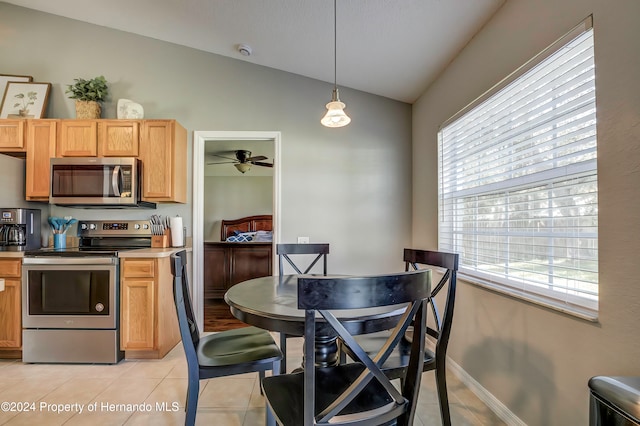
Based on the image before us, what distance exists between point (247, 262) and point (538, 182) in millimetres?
3802

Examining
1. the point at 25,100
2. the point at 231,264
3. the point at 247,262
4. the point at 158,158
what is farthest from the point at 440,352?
Result: the point at 25,100

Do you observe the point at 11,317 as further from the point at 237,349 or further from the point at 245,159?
the point at 245,159

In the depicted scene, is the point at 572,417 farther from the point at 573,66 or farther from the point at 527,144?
the point at 573,66

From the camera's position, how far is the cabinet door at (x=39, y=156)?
2773mm

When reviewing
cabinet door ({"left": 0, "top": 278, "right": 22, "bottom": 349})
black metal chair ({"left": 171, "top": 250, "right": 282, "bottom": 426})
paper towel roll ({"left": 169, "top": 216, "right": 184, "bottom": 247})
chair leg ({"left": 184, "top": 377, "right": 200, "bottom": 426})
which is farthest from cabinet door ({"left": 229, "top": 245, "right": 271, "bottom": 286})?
chair leg ({"left": 184, "top": 377, "right": 200, "bottom": 426})

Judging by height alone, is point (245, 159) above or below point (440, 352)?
above

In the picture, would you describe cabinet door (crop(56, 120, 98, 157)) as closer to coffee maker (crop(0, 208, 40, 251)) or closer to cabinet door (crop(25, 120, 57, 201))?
cabinet door (crop(25, 120, 57, 201))

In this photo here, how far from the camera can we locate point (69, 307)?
2.47 metres

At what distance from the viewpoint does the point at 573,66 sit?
135 centimetres

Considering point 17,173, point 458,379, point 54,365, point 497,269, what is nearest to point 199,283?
point 54,365

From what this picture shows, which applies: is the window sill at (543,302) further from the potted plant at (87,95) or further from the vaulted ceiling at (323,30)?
the potted plant at (87,95)

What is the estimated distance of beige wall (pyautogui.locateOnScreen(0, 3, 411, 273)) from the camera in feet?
10.1

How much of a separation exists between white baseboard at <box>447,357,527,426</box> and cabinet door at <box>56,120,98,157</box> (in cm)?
361

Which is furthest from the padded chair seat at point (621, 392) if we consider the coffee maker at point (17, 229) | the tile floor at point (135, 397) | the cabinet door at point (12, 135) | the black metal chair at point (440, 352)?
the cabinet door at point (12, 135)
